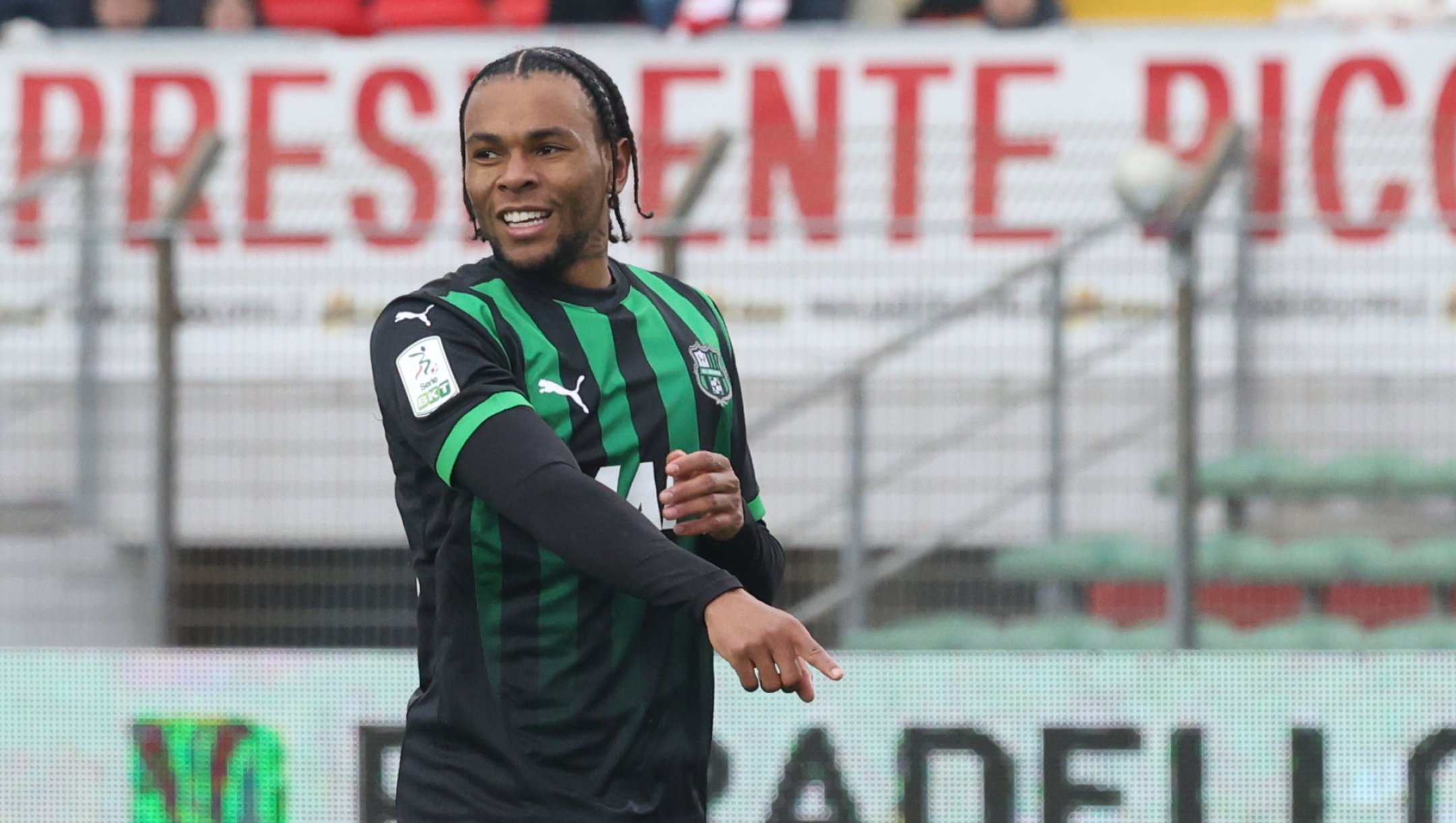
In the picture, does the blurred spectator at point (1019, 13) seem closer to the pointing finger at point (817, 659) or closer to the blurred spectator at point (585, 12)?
the blurred spectator at point (585, 12)

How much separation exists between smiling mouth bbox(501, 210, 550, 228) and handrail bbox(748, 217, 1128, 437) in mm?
3730

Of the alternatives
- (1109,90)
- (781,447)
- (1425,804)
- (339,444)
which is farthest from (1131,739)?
(1109,90)

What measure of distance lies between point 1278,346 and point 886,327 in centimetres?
123

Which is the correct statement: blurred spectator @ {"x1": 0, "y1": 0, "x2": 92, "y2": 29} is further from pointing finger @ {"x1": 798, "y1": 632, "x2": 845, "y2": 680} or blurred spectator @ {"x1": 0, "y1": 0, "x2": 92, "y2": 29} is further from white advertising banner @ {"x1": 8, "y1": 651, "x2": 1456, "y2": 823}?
pointing finger @ {"x1": 798, "y1": 632, "x2": 845, "y2": 680}

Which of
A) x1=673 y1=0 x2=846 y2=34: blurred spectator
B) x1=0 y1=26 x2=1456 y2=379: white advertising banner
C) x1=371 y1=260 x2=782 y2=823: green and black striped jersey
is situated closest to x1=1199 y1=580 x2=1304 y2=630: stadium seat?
x1=0 y1=26 x2=1456 y2=379: white advertising banner

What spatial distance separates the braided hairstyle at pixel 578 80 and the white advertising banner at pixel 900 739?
2537 millimetres

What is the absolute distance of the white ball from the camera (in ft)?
19.6

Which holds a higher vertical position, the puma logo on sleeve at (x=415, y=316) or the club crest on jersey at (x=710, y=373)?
the puma logo on sleeve at (x=415, y=316)

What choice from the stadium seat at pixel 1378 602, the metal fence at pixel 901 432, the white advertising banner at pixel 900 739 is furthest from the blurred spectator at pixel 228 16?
the stadium seat at pixel 1378 602

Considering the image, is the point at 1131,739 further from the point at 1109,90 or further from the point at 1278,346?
the point at 1109,90

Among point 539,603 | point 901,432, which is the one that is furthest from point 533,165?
point 901,432

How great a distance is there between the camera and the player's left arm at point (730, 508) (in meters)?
2.15

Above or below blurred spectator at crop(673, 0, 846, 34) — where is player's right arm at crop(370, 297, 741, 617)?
below

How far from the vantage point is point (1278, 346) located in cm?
620
